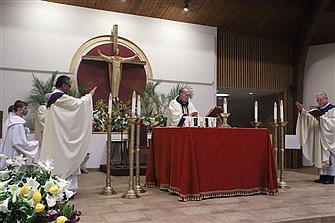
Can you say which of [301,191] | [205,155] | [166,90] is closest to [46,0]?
[166,90]

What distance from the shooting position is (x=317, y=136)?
6.02 metres

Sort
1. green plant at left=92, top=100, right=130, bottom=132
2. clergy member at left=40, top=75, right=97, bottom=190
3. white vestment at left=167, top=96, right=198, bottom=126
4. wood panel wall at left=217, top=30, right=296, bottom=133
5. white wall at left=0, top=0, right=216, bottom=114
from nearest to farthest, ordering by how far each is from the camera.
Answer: clergy member at left=40, top=75, right=97, bottom=190, white vestment at left=167, top=96, right=198, bottom=126, white wall at left=0, top=0, right=216, bottom=114, green plant at left=92, top=100, right=130, bottom=132, wood panel wall at left=217, top=30, right=296, bottom=133

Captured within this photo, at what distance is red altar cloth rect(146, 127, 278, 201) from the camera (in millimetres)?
4074

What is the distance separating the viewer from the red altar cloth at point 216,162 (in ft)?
13.4

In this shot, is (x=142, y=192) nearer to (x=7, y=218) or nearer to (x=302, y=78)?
(x=7, y=218)

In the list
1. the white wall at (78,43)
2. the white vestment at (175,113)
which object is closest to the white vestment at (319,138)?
the white vestment at (175,113)

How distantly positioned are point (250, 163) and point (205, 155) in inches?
26.7

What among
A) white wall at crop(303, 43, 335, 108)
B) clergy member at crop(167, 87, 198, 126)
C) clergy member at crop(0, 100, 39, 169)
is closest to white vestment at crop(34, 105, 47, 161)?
clergy member at crop(0, 100, 39, 169)

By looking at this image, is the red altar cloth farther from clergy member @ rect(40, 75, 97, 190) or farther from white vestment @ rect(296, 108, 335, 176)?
white vestment @ rect(296, 108, 335, 176)

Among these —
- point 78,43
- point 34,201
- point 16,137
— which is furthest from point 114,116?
point 34,201

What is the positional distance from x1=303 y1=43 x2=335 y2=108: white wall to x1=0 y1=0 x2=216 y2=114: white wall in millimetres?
3048

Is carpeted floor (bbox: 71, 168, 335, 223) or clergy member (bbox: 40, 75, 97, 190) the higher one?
clergy member (bbox: 40, 75, 97, 190)

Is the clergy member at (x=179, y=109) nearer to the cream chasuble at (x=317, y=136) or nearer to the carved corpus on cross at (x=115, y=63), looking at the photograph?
the cream chasuble at (x=317, y=136)

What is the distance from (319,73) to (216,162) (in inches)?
273
